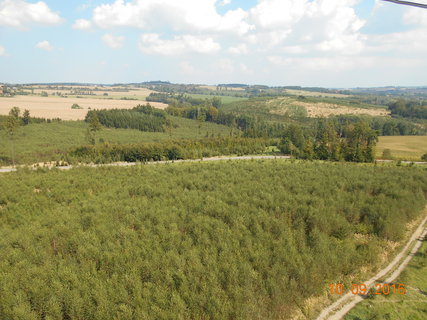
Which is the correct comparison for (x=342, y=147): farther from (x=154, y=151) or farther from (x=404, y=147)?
(x=154, y=151)

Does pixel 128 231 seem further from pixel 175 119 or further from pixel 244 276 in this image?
pixel 175 119

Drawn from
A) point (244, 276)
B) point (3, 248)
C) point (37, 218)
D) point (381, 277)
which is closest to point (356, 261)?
point (381, 277)

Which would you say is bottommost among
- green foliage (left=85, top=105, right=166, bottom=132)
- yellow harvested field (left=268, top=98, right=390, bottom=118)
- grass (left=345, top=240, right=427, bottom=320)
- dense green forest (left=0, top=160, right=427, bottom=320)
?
grass (left=345, top=240, right=427, bottom=320)

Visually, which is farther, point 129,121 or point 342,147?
point 129,121

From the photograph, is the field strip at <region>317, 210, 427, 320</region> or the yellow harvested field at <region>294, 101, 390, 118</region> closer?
the field strip at <region>317, 210, 427, 320</region>
